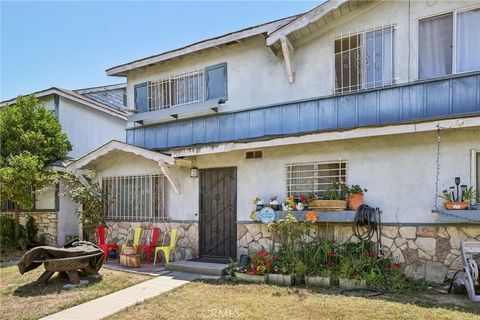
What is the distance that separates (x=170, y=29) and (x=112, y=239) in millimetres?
7245

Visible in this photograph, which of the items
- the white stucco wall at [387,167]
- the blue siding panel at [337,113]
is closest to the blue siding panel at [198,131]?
the blue siding panel at [337,113]

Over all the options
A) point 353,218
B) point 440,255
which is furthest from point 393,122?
point 440,255

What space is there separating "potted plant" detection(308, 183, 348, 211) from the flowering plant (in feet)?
5.18

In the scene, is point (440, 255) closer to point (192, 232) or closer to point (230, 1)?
point (192, 232)

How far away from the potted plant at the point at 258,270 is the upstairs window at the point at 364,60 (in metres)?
4.44

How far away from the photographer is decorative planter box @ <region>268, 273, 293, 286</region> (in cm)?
785

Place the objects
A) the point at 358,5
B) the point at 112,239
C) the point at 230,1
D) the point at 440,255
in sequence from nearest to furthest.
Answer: the point at 440,255
the point at 358,5
the point at 230,1
the point at 112,239

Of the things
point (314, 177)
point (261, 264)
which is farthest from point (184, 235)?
point (314, 177)

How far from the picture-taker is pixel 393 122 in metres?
7.59

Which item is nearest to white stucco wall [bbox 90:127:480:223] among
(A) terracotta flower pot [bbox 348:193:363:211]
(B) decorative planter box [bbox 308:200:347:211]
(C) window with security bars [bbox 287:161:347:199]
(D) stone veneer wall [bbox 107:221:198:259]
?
(C) window with security bars [bbox 287:161:347:199]

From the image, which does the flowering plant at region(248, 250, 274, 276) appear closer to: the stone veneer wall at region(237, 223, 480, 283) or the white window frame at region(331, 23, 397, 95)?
the stone veneer wall at region(237, 223, 480, 283)

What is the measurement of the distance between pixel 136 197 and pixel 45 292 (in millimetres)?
4899

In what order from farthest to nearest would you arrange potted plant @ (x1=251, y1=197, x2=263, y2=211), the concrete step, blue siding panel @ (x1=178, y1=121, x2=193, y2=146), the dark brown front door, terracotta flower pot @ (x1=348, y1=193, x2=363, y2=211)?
blue siding panel @ (x1=178, y1=121, x2=193, y2=146)
the dark brown front door
potted plant @ (x1=251, y1=197, x2=263, y2=211)
the concrete step
terracotta flower pot @ (x1=348, y1=193, x2=363, y2=211)

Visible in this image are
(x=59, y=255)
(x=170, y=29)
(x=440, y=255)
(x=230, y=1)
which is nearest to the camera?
→ (x=440, y=255)
